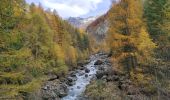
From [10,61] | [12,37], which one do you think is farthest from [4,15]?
[10,61]

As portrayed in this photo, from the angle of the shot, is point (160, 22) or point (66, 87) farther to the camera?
point (66, 87)

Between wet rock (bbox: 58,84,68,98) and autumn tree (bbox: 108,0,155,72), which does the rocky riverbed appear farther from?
autumn tree (bbox: 108,0,155,72)

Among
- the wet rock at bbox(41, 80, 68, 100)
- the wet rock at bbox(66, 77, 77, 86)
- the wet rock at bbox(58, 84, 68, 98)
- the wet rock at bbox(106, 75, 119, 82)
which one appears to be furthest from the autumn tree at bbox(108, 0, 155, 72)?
the wet rock at bbox(66, 77, 77, 86)

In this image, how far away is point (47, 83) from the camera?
4912 cm

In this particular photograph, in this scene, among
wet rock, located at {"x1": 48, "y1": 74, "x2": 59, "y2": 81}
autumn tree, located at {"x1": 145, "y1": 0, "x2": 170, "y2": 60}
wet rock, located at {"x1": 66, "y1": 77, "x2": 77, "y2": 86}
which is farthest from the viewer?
wet rock, located at {"x1": 48, "y1": 74, "x2": 59, "y2": 81}

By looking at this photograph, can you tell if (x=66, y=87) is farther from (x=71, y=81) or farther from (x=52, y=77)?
(x=52, y=77)

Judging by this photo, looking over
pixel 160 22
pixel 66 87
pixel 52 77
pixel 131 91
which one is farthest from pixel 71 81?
pixel 160 22

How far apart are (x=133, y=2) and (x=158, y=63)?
7.83 m

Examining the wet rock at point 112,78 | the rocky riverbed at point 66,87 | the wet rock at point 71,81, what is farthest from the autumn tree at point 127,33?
the wet rock at point 71,81

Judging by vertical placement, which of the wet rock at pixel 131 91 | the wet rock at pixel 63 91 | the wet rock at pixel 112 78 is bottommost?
the wet rock at pixel 63 91

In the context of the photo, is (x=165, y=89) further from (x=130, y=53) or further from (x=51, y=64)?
(x=51, y=64)

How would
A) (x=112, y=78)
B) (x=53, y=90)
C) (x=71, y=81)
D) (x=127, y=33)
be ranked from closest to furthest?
(x=127, y=33) → (x=112, y=78) → (x=53, y=90) → (x=71, y=81)

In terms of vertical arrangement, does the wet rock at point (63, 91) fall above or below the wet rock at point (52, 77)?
below

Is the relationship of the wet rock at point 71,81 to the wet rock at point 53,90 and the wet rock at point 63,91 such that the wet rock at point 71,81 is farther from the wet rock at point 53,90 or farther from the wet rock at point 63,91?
the wet rock at point 63,91
